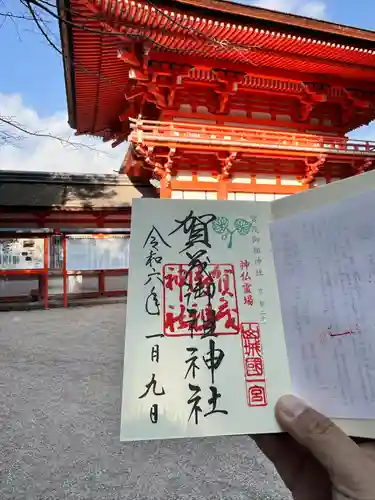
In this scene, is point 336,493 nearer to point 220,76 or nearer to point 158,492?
point 158,492

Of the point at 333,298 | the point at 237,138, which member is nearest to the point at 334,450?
the point at 333,298

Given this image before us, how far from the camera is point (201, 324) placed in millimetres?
942

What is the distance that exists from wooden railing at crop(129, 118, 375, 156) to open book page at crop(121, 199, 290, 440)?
5.06 metres

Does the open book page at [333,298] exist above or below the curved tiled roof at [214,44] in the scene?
below

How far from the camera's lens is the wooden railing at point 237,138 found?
5785mm

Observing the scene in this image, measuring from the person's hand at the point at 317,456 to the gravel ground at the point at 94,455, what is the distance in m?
0.96

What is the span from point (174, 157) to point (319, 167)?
2969 mm

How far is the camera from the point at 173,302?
3.16ft

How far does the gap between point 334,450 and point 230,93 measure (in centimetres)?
642

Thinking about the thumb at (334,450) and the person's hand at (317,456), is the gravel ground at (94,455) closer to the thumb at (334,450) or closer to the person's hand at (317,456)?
the person's hand at (317,456)

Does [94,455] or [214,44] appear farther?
[214,44]

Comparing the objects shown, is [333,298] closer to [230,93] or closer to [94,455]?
[94,455]

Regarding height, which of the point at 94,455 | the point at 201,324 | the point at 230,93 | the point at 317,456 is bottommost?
the point at 94,455

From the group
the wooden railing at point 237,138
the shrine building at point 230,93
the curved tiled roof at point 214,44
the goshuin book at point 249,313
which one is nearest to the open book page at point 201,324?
the goshuin book at point 249,313
